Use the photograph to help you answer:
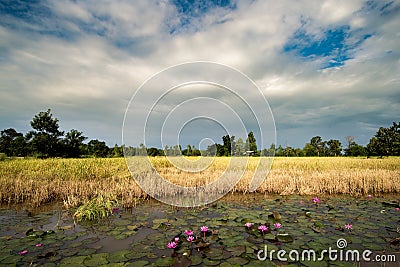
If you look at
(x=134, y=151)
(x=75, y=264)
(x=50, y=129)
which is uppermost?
(x=50, y=129)

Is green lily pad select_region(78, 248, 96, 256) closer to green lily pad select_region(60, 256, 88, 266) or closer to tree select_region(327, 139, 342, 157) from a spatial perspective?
green lily pad select_region(60, 256, 88, 266)

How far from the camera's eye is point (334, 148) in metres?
63.8

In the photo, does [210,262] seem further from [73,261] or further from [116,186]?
[116,186]

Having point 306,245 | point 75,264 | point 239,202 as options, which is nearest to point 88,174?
point 239,202

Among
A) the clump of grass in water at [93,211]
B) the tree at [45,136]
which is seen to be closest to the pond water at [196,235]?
the clump of grass in water at [93,211]

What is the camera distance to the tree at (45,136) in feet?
111

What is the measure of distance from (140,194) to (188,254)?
473 centimetres

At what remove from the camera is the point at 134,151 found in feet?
47.2

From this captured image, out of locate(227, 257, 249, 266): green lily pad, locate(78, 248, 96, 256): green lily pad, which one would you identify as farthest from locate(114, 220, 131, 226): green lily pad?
locate(227, 257, 249, 266): green lily pad

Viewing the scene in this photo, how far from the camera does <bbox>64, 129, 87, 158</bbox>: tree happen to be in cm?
3839

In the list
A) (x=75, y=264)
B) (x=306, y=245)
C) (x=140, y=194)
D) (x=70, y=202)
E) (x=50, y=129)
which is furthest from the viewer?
(x=50, y=129)

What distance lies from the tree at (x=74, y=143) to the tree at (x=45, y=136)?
4.46ft

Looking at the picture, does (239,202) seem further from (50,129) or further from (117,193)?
(50,129)

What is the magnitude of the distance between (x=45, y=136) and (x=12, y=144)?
53.6 ft
